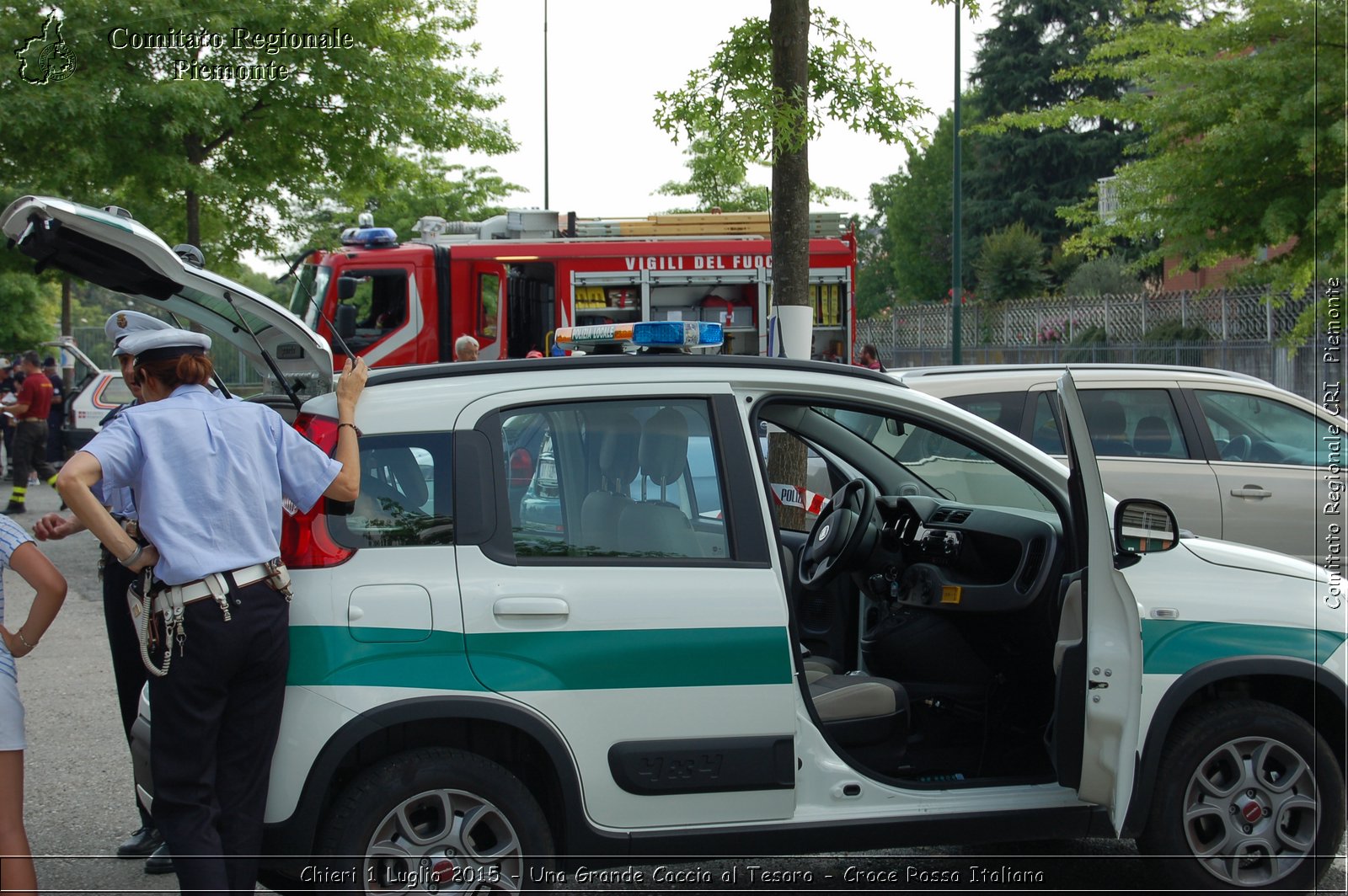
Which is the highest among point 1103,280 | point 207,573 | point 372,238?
point 1103,280

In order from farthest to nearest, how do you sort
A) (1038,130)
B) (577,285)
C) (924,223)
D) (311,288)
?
(924,223) → (1038,130) → (311,288) → (577,285)

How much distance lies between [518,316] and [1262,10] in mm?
9176

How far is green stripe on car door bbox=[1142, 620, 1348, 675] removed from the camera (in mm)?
3889

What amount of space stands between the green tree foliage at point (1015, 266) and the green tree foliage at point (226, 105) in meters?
30.7

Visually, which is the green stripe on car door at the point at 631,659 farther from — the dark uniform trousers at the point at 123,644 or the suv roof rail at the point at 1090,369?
the suv roof rail at the point at 1090,369

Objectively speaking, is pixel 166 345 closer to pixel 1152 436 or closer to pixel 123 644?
pixel 123 644

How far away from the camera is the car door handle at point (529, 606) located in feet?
11.6

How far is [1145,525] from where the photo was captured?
3.85 metres

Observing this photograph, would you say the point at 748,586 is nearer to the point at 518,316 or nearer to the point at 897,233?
the point at 518,316

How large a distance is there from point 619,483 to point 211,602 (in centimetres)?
120

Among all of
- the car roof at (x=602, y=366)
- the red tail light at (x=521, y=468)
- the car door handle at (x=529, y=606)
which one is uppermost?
the car roof at (x=602, y=366)

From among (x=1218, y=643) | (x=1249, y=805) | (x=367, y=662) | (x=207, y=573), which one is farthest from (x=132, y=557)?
(x=1249, y=805)

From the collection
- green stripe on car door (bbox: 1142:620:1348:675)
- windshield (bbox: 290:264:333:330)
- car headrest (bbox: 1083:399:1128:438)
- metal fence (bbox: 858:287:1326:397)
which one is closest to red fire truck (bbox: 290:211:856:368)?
windshield (bbox: 290:264:333:330)

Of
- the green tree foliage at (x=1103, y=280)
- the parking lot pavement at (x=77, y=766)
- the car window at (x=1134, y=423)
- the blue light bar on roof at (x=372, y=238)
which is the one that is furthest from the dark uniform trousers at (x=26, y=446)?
the green tree foliage at (x=1103, y=280)
